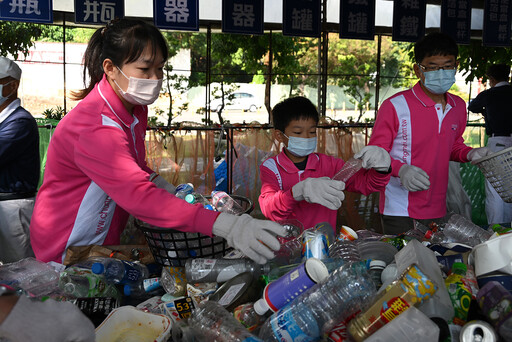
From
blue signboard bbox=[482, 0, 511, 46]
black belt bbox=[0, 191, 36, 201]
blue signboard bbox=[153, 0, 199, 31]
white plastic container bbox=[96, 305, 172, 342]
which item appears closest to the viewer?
white plastic container bbox=[96, 305, 172, 342]

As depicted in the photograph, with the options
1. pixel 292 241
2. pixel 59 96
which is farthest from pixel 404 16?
Result: pixel 59 96

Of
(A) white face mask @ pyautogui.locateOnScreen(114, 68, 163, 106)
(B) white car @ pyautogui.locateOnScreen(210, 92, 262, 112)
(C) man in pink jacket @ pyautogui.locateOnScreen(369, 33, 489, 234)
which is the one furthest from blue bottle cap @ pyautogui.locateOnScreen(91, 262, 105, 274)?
(B) white car @ pyautogui.locateOnScreen(210, 92, 262, 112)

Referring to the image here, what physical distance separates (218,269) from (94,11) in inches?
232

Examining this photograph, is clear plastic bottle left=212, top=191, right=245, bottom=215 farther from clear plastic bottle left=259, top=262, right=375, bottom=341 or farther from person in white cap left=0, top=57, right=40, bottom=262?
person in white cap left=0, top=57, right=40, bottom=262

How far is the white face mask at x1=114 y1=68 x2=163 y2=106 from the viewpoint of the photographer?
2.22 metres

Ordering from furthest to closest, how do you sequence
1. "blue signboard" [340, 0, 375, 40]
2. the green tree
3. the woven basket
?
the green tree → "blue signboard" [340, 0, 375, 40] → the woven basket

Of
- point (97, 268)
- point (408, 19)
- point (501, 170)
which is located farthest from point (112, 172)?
point (408, 19)

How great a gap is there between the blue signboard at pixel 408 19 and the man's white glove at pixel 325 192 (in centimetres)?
664

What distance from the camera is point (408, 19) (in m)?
8.16

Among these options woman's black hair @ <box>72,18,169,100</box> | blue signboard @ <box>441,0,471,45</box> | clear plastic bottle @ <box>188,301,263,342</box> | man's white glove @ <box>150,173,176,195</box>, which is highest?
blue signboard @ <box>441,0,471,45</box>

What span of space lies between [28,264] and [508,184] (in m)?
2.25

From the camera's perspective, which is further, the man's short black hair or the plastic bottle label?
the man's short black hair

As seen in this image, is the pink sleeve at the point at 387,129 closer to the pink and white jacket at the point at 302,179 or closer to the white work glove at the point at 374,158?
the pink and white jacket at the point at 302,179

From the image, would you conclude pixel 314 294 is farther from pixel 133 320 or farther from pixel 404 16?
pixel 404 16
